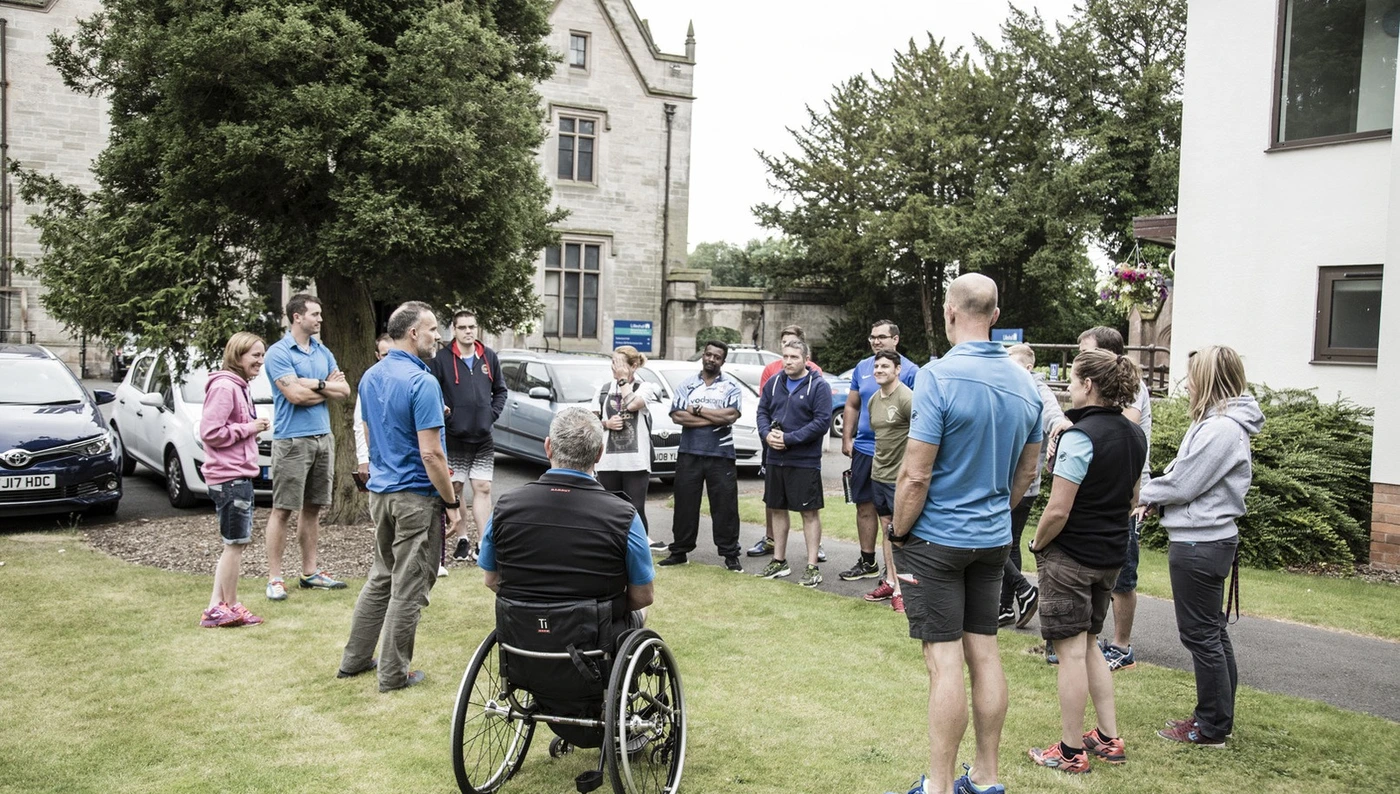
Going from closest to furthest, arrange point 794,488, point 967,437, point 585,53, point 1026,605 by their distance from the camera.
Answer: point 967,437
point 1026,605
point 794,488
point 585,53

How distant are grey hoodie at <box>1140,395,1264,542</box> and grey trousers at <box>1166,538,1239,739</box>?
79 millimetres

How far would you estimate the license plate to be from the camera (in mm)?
9188

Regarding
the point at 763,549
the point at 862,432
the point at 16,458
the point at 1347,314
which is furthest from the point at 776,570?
the point at 1347,314

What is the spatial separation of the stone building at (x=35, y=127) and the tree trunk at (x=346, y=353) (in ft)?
64.8

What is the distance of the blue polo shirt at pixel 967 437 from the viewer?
3.84 metres

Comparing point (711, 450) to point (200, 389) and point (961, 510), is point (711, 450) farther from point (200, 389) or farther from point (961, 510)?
point (200, 389)

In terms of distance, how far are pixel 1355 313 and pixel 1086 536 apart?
8.94 m

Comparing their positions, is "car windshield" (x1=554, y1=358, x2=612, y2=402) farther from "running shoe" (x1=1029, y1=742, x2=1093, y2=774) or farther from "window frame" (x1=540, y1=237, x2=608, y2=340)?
"window frame" (x1=540, y1=237, x2=608, y2=340)

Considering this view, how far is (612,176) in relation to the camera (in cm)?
3203

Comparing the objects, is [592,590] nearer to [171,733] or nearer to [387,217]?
[171,733]

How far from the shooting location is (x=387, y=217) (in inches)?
335

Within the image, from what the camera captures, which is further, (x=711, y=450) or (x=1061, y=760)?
(x=711, y=450)

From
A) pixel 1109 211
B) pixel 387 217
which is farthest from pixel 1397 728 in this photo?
pixel 1109 211

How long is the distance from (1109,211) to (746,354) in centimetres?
1470
